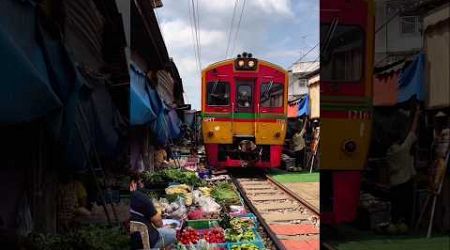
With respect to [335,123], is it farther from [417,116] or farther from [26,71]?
[26,71]

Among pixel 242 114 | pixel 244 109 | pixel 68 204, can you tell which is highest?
pixel 244 109

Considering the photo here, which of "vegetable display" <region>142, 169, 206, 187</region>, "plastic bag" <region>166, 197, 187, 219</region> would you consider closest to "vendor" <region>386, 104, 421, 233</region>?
"plastic bag" <region>166, 197, 187, 219</region>

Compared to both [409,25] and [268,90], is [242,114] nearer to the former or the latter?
[268,90]

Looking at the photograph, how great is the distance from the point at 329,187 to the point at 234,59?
1373cm

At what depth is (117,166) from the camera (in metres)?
6.55

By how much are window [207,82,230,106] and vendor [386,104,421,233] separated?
45.0 feet

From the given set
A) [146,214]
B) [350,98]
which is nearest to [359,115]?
[350,98]

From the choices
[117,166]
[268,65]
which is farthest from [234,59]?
[117,166]

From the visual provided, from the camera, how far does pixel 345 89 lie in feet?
6.27

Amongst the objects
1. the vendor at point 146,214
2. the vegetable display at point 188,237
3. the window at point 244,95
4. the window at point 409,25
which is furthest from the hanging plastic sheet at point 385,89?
the window at point 244,95

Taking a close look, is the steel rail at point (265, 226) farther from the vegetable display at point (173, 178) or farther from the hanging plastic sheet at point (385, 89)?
the hanging plastic sheet at point (385, 89)

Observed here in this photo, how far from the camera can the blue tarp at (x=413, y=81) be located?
68.7 inches

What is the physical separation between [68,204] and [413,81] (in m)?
5.65

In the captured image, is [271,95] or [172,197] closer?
[172,197]
